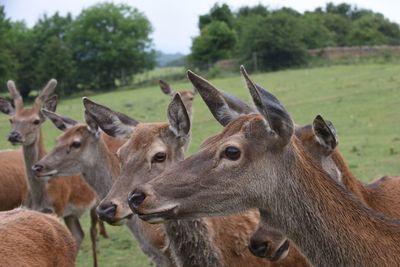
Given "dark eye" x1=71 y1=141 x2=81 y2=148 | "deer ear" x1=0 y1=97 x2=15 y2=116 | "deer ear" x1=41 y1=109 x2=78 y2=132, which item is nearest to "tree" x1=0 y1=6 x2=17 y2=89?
"deer ear" x1=0 y1=97 x2=15 y2=116

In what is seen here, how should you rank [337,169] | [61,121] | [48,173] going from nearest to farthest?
[337,169], [48,173], [61,121]

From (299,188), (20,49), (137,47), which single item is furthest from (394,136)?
(137,47)

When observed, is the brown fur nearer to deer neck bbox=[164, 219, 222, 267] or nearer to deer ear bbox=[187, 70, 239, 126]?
deer neck bbox=[164, 219, 222, 267]

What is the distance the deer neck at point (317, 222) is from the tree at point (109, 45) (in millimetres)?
55986

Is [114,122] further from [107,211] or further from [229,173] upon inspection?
[229,173]

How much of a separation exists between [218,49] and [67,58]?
1426 cm

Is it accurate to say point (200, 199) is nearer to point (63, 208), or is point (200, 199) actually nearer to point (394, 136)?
point (63, 208)

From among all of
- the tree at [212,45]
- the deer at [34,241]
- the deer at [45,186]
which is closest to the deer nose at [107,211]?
the deer at [34,241]

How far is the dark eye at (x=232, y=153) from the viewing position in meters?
4.03

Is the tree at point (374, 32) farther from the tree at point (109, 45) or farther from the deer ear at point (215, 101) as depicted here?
the deer ear at point (215, 101)

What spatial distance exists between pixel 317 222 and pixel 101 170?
452cm

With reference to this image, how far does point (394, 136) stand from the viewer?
715 inches

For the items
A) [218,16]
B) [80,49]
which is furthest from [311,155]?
[218,16]

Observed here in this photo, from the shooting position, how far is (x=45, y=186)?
34.4 ft
